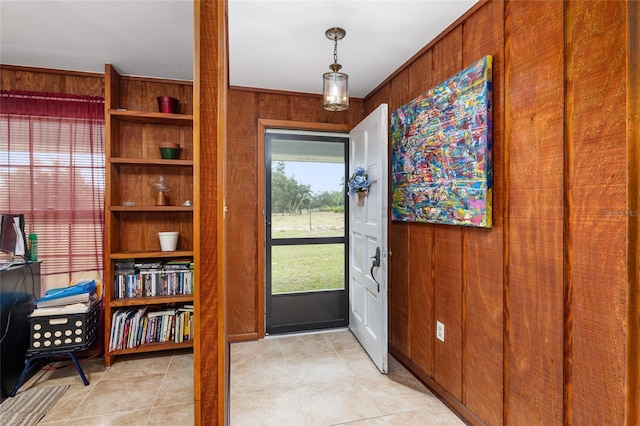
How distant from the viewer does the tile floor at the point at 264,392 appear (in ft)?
6.20

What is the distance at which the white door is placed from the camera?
233 centimetres

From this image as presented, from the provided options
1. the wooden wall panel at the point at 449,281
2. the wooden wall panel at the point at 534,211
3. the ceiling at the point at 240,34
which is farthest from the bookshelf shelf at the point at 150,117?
the wooden wall panel at the point at 534,211

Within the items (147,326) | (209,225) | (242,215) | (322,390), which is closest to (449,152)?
(209,225)

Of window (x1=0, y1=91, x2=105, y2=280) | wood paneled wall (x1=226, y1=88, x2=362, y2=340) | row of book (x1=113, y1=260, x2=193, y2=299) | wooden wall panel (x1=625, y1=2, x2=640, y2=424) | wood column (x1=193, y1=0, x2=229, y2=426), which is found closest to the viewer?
wooden wall panel (x1=625, y1=2, x2=640, y2=424)

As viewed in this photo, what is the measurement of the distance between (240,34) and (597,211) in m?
2.13

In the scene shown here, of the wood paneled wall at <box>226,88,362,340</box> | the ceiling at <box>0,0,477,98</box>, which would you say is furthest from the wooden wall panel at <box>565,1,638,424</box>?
the wood paneled wall at <box>226,88,362,340</box>

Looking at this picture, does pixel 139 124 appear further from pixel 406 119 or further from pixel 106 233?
pixel 406 119

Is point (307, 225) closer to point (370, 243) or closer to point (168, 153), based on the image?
point (370, 243)

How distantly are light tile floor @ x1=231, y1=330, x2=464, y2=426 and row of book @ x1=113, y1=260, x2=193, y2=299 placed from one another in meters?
0.76

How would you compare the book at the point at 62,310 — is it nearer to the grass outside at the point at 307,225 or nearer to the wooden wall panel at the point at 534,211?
the grass outside at the point at 307,225

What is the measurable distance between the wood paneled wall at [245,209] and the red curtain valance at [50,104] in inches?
42.7

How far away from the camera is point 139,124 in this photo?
9.04ft

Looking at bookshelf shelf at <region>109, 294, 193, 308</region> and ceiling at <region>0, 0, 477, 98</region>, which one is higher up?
ceiling at <region>0, 0, 477, 98</region>

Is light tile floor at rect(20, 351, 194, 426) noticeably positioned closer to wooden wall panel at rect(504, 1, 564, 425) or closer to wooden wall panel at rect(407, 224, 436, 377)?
wooden wall panel at rect(407, 224, 436, 377)
